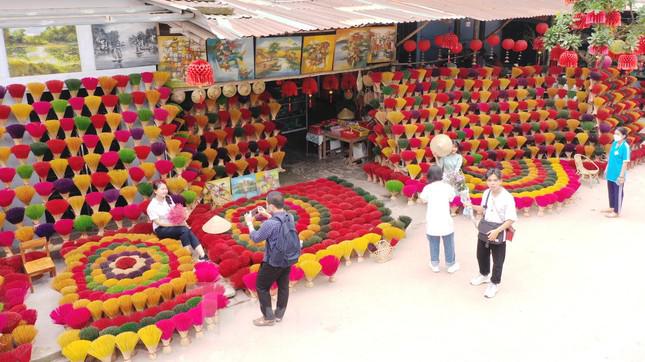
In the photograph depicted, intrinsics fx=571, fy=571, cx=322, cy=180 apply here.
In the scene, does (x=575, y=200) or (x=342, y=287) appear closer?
(x=342, y=287)

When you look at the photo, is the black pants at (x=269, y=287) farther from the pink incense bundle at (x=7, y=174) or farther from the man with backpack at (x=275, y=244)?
the pink incense bundle at (x=7, y=174)

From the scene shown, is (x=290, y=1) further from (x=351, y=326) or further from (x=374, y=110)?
(x=351, y=326)

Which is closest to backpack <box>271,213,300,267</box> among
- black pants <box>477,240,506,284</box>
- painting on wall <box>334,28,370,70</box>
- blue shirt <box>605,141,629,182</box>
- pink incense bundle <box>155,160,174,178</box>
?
black pants <box>477,240,506,284</box>

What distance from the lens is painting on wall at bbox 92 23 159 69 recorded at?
726 centimetres

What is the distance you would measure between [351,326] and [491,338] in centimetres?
133

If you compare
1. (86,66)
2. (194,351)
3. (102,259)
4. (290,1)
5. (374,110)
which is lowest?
(194,351)

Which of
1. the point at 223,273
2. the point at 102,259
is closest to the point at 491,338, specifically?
the point at 223,273

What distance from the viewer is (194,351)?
522 cm

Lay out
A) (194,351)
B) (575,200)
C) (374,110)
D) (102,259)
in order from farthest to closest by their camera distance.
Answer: (374,110) < (575,200) < (102,259) < (194,351)

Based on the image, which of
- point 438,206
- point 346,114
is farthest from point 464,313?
point 346,114

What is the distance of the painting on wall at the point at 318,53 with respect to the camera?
9008mm

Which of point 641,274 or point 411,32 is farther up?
point 411,32

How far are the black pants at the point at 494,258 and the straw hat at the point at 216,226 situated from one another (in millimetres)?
3096

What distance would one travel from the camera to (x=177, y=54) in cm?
781
